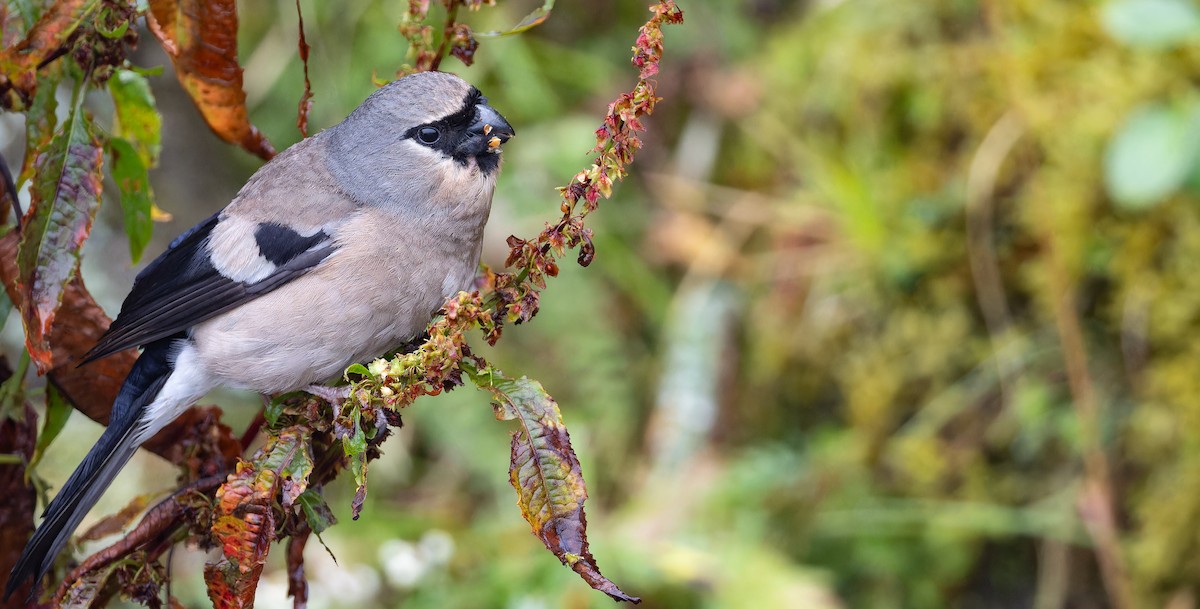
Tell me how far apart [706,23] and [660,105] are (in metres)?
0.44

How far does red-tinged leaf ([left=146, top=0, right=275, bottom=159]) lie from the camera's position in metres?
1.74

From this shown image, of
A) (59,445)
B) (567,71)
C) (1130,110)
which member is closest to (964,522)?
(1130,110)

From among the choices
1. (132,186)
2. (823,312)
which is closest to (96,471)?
(132,186)

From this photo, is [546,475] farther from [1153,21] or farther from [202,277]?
[1153,21]

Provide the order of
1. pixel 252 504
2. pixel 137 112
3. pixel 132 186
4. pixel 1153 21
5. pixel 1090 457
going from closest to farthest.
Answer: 1. pixel 252 504
2. pixel 132 186
3. pixel 137 112
4. pixel 1153 21
5. pixel 1090 457

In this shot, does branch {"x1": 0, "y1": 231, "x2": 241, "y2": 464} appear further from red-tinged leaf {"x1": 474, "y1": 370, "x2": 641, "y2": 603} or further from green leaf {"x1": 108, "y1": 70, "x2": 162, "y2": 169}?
red-tinged leaf {"x1": 474, "y1": 370, "x2": 641, "y2": 603}

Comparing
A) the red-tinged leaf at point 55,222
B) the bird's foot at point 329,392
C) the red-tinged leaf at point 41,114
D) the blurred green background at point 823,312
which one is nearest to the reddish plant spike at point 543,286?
the bird's foot at point 329,392

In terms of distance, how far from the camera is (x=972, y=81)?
4055 mm

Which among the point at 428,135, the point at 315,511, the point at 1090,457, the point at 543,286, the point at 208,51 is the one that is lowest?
the point at 315,511

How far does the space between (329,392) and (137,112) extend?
60 centimetres

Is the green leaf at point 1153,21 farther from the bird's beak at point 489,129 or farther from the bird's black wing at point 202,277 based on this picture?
the bird's black wing at point 202,277

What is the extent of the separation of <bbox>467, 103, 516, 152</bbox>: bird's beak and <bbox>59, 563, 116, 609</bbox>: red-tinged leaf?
1155 millimetres

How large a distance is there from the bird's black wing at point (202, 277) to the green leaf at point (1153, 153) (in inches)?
93.6

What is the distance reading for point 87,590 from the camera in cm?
166
